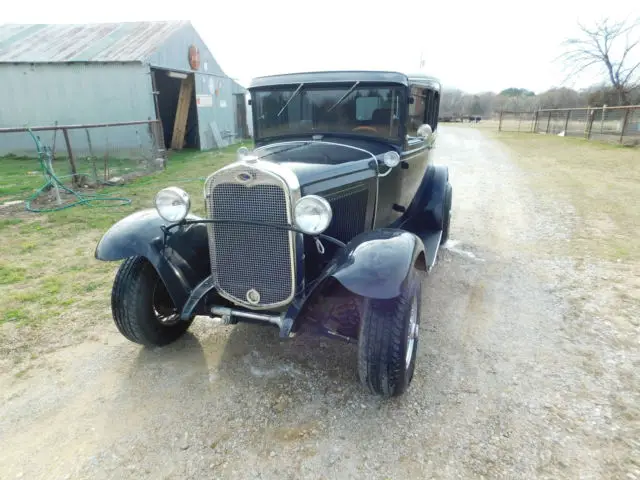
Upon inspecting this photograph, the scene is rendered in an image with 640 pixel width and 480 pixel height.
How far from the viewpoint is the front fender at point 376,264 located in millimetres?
2350

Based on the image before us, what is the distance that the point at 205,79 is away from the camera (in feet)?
51.1

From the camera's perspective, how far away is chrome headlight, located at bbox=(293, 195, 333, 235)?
248cm

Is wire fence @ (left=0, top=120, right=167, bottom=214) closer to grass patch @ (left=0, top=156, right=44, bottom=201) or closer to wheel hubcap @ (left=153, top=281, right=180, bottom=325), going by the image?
grass patch @ (left=0, top=156, right=44, bottom=201)

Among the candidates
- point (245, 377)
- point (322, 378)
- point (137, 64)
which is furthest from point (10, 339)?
point (137, 64)

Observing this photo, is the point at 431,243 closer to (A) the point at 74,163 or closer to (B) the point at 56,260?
(B) the point at 56,260

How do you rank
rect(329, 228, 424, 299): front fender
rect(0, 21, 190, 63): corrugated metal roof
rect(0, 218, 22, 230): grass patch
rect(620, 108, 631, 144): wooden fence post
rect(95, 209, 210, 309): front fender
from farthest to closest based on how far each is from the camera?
rect(620, 108, 631, 144): wooden fence post
rect(0, 21, 190, 63): corrugated metal roof
rect(0, 218, 22, 230): grass patch
rect(95, 209, 210, 309): front fender
rect(329, 228, 424, 299): front fender

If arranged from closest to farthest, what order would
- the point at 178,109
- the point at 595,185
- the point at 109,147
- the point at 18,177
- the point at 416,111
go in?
the point at 416,111
the point at 595,185
the point at 18,177
the point at 109,147
the point at 178,109

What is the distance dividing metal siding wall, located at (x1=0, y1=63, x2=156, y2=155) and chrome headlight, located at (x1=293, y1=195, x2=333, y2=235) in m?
11.6

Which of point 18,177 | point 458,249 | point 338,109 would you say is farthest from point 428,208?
point 18,177

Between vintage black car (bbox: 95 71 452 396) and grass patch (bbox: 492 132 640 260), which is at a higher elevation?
vintage black car (bbox: 95 71 452 396)

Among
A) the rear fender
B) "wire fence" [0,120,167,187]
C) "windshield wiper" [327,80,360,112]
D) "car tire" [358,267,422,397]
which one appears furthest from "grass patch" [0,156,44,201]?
"car tire" [358,267,422,397]

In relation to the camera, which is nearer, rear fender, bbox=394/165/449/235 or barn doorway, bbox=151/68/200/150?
rear fender, bbox=394/165/449/235

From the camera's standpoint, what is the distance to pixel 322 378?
2.89 m

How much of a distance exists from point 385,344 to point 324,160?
4.97 ft
